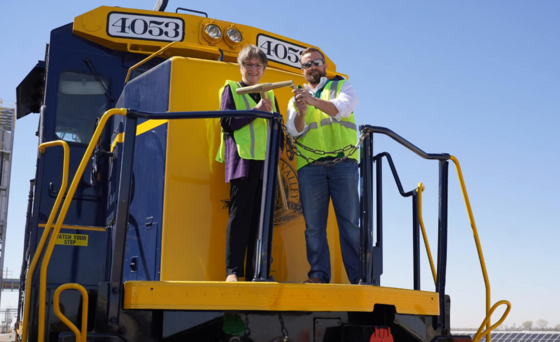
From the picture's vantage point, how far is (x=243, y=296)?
3006 millimetres

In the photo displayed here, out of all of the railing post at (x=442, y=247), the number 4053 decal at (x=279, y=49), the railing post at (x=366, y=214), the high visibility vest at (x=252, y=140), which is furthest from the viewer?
the number 4053 decal at (x=279, y=49)

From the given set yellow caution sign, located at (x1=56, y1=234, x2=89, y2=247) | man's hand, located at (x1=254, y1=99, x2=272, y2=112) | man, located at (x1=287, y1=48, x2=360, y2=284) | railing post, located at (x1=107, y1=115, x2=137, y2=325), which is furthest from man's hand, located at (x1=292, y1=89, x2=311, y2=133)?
yellow caution sign, located at (x1=56, y1=234, x2=89, y2=247)

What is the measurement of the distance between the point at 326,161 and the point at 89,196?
90.6 inches

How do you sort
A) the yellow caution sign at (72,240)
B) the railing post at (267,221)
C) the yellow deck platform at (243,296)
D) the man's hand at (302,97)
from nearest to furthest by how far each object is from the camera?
the yellow deck platform at (243,296) < the railing post at (267,221) < the man's hand at (302,97) < the yellow caution sign at (72,240)

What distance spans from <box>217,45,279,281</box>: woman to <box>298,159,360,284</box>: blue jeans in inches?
12.9

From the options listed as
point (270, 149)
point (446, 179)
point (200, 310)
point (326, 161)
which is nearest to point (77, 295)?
point (200, 310)

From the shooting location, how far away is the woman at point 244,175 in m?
3.51

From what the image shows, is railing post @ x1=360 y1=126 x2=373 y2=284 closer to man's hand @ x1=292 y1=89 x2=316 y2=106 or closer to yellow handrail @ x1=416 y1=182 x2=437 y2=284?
man's hand @ x1=292 y1=89 x2=316 y2=106

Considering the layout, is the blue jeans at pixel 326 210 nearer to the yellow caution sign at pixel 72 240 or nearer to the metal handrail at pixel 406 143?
the metal handrail at pixel 406 143

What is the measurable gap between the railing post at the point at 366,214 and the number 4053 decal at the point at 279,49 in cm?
225

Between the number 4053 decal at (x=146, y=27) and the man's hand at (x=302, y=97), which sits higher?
the number 4053 decal at (x=146, y=27)

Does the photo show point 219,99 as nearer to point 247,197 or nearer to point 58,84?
point 247,197

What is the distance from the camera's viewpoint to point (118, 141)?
14.5ft

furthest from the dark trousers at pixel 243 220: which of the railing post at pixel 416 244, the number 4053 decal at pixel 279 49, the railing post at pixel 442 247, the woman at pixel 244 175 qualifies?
the number 4053 decal at pixel 279 49
